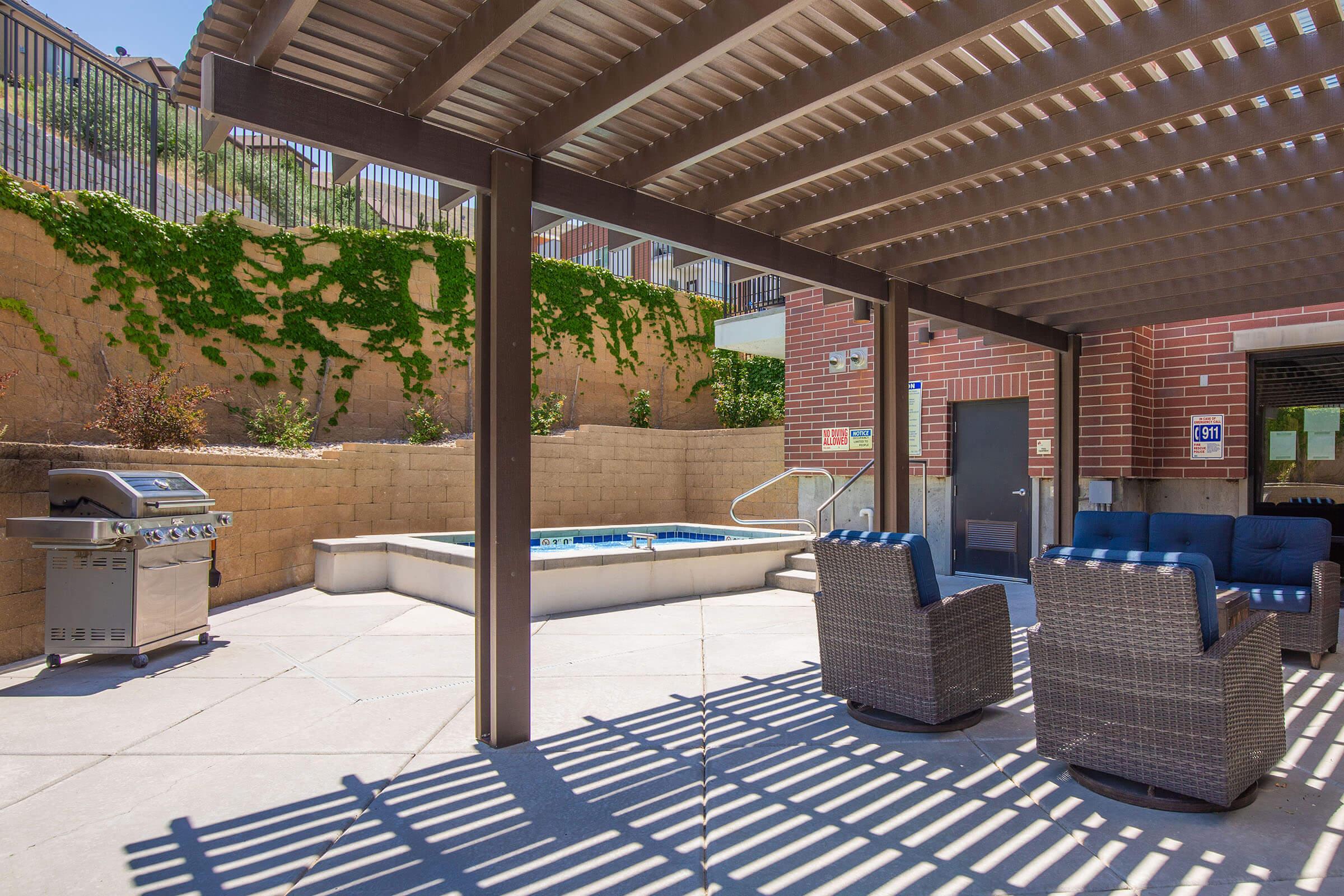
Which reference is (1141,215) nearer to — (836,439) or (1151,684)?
(1151,684)

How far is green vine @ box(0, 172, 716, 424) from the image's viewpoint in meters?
7.63

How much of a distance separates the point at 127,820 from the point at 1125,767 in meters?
3.42

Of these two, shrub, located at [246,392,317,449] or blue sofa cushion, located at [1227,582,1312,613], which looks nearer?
blue sofa cushion, located at [1227,582,1312,613]

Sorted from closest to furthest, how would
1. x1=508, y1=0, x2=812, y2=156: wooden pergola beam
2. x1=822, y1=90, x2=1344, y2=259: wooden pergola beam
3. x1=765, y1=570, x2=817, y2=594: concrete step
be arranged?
x1=508, y1=0, x2=812, y2=156: wooden pergola beam, x1=822, y1=90, x2=1344, y2=259: wooden pergola beam, x1=765, y1=570, x2=817, y2=594: concrete step

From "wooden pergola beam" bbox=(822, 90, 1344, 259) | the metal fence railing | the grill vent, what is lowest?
the grill vent

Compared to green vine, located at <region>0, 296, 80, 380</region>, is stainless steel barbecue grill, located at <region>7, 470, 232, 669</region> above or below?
below

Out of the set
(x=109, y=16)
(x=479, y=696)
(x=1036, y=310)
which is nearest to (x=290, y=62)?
(x=479, y=696)

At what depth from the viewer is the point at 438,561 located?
666 centimetres

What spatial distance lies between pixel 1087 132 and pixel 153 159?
29.3ft

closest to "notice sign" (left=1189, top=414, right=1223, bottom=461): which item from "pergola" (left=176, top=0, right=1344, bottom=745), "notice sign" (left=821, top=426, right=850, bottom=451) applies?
"pergola" (left=176, top=0, right=1344, bottom=745)

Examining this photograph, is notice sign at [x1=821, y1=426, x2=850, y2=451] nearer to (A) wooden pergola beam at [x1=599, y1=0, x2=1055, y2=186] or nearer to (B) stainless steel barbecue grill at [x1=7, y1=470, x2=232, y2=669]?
(A) wooden pergola beam at [x1=599, y1=0, x2=1055, y2=186]

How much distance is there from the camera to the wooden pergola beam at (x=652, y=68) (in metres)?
2.50

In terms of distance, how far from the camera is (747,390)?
13.1 meters

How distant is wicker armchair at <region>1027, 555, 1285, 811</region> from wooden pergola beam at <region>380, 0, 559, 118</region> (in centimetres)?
263
